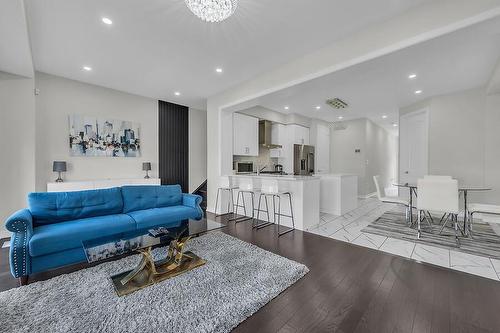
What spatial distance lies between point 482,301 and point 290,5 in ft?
11.0

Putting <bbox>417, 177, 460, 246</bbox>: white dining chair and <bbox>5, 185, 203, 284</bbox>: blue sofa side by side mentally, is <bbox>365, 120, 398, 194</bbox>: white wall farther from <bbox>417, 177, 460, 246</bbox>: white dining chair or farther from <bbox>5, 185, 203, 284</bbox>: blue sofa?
<bbox>5, 185, 203, 284</bbox>: blue sofa

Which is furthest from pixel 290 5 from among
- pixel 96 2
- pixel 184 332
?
pixel 184 332

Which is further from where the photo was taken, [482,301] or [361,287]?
[361,287]

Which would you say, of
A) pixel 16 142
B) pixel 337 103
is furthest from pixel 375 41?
pixel 16 142

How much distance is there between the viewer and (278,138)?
663 cm

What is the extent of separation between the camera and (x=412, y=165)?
18.3 feet

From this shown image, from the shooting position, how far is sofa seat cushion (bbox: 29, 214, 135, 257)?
220cm

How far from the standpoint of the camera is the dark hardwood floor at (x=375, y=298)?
1597mm

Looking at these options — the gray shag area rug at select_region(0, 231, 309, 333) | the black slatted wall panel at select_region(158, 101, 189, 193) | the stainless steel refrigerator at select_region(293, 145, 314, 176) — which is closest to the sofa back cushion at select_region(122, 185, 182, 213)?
the gray shag area rug at select_region(0, 231, 309, 333)

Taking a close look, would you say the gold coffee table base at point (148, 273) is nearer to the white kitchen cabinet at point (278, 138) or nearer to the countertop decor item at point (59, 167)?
the countertop decor item at point (59, 167)

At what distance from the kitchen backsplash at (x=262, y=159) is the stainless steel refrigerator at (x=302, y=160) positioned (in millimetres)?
646

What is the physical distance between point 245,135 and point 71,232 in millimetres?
4055

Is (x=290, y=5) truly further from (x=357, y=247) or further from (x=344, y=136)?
(x=344, y=136)

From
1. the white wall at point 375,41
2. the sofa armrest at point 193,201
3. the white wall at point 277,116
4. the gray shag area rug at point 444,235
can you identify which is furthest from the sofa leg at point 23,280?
the white wall at point 277,116
